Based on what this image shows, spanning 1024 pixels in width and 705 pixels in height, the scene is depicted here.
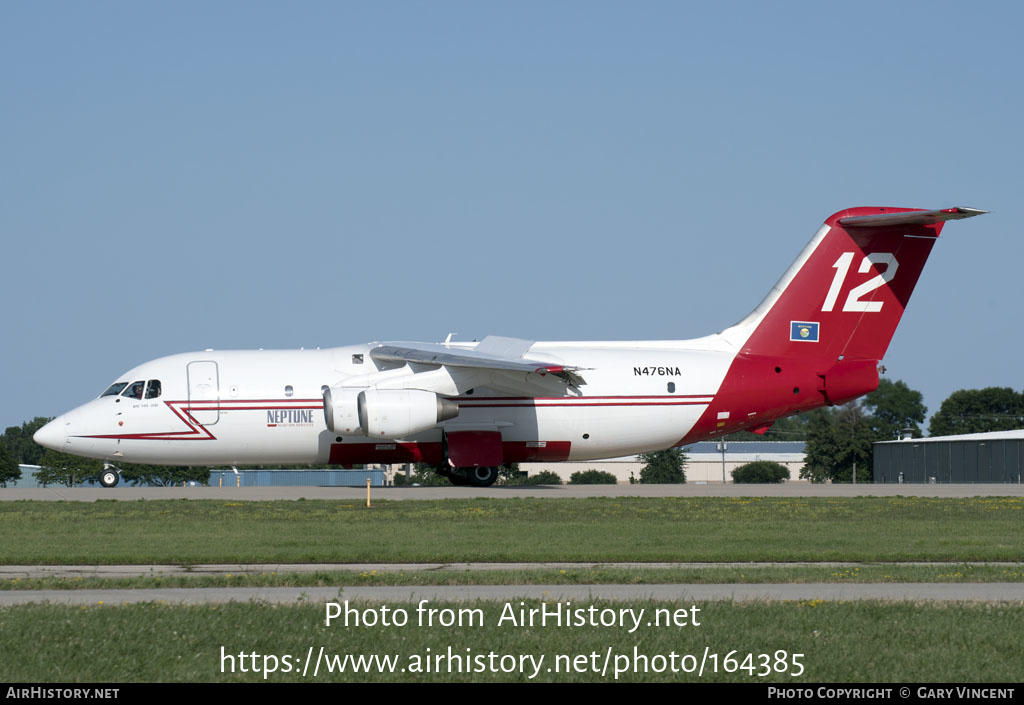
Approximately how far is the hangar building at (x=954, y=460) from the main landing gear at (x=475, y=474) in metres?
20.9

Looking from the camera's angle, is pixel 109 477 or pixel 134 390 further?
pixel 109 477

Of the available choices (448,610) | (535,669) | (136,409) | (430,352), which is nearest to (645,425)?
(430,352)

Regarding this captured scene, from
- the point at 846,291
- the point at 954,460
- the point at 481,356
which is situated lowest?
the point at 954,460

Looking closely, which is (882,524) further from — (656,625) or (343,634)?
(343,634)

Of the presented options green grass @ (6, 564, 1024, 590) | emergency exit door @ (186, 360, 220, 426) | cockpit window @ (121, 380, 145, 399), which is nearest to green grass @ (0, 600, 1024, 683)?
green grass @ (6, 564, 1024, 590)

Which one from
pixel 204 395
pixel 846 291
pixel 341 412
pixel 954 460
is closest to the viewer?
pixel 341 412

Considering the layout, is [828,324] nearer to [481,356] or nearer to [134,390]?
[481,356]

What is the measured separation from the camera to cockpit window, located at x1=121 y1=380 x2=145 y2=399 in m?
32.2

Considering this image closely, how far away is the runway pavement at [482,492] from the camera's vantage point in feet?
99.0

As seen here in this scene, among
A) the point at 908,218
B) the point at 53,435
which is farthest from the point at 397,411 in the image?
the point at 908,218

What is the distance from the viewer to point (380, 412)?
30453 millimetres

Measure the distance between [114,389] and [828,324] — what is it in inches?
753

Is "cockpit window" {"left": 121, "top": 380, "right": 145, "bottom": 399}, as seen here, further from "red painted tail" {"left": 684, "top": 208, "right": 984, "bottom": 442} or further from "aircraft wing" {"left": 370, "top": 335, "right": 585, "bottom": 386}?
"red painted tail" {"left": 684, "top": 208, "right": 984, "bottom": 442}

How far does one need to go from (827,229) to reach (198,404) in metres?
17.3
